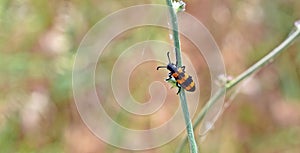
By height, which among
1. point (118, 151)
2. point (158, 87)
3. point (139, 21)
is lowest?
point (118, 151)

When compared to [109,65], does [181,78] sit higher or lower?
lower

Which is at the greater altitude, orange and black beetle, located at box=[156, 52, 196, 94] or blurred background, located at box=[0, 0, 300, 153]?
blurred background, located at box=[0, 0, 300, 153]

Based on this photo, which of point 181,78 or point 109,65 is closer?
point 181,78

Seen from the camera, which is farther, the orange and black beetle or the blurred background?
the blurred background

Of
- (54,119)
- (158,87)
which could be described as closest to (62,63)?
(54,119)

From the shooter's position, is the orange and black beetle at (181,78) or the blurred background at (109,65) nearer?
the orange and black beetle at (181,78)

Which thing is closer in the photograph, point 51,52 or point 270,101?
point 51,52

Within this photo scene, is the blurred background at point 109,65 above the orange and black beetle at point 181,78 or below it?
above

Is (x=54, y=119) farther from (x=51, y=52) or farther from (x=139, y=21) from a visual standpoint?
(x=139, y=21)
